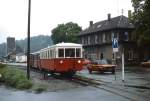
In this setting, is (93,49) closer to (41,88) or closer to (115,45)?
(115,45)

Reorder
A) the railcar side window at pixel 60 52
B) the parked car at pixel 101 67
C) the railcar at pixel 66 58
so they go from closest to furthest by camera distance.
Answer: the railcar at pixel 66 58, the railcar side window at pixel 60 52, the parked car at pixel 101 67

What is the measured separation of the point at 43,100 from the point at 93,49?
68483mm

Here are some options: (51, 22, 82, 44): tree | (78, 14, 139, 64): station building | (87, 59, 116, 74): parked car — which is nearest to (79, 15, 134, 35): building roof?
(78, 14, 139, 64): station building

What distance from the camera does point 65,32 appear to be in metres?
128

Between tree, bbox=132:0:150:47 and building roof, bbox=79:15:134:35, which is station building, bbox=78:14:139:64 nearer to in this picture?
building roof, bbox=79:15:134:35

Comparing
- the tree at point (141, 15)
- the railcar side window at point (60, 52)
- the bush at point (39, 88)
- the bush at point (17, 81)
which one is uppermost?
the tree at point (141, 15)

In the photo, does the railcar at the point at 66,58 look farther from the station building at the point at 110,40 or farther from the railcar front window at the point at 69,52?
the station building at the point at 110,40

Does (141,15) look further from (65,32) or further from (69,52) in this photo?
(65,32)

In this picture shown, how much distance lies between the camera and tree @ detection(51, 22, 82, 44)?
127375mm

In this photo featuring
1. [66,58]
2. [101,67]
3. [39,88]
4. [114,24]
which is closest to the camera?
[39,88]

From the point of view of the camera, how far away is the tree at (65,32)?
12738 cm

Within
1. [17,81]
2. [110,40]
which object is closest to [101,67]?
[17,81]

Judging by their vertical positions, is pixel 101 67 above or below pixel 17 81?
above

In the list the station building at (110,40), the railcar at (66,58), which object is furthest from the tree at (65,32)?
the railcar at (66,58)
